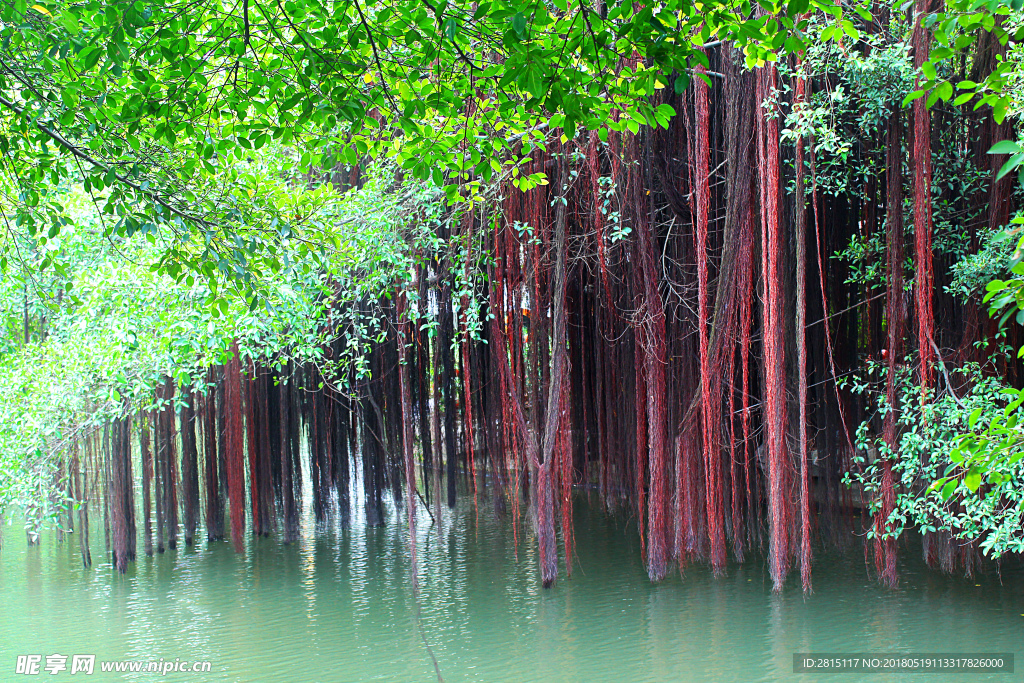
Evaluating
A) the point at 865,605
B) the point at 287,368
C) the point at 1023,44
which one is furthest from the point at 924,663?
the point at 287,368

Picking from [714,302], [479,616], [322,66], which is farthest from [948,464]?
[322,66]

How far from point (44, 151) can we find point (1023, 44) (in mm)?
4226

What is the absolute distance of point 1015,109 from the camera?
3.46 meters

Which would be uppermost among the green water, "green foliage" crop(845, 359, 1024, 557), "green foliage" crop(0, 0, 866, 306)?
"green foliage" crop(0, 0, 866, 306)

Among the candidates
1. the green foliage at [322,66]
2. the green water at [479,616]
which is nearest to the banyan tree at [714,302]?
the green water at [479,616]

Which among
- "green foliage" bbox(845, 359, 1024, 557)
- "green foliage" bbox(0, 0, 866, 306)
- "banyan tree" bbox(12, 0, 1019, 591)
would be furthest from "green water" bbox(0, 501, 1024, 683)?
"green foliage" bbox(0, 0, 866, 306)

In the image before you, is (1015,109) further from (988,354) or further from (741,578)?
(741,578)

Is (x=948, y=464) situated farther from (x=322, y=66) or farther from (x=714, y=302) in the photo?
(x=322, y=66)

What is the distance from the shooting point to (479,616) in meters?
5.33

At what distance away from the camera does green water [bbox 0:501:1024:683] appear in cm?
449

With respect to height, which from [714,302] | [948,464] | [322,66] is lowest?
[948,464]

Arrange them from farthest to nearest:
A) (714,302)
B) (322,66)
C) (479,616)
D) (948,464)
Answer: (479,616) → (714,302) → (948,464) → (322,66)

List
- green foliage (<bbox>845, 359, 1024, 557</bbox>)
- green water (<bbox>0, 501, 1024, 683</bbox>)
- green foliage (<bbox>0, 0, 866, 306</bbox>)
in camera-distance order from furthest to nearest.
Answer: green water (<bbox>0, 501, 1024, 683</bbox>) → green foliage (<bbox>845, 359, 1024, 557</bbox>) → green foliage (<bbox>0, 0, 866, 306</bbox>)

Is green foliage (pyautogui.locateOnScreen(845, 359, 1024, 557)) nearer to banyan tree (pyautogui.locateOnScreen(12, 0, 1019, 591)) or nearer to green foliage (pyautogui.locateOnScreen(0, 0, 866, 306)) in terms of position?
banyan tree (pyautogui.locateOnScreen(12, 0, 1019, 591))
